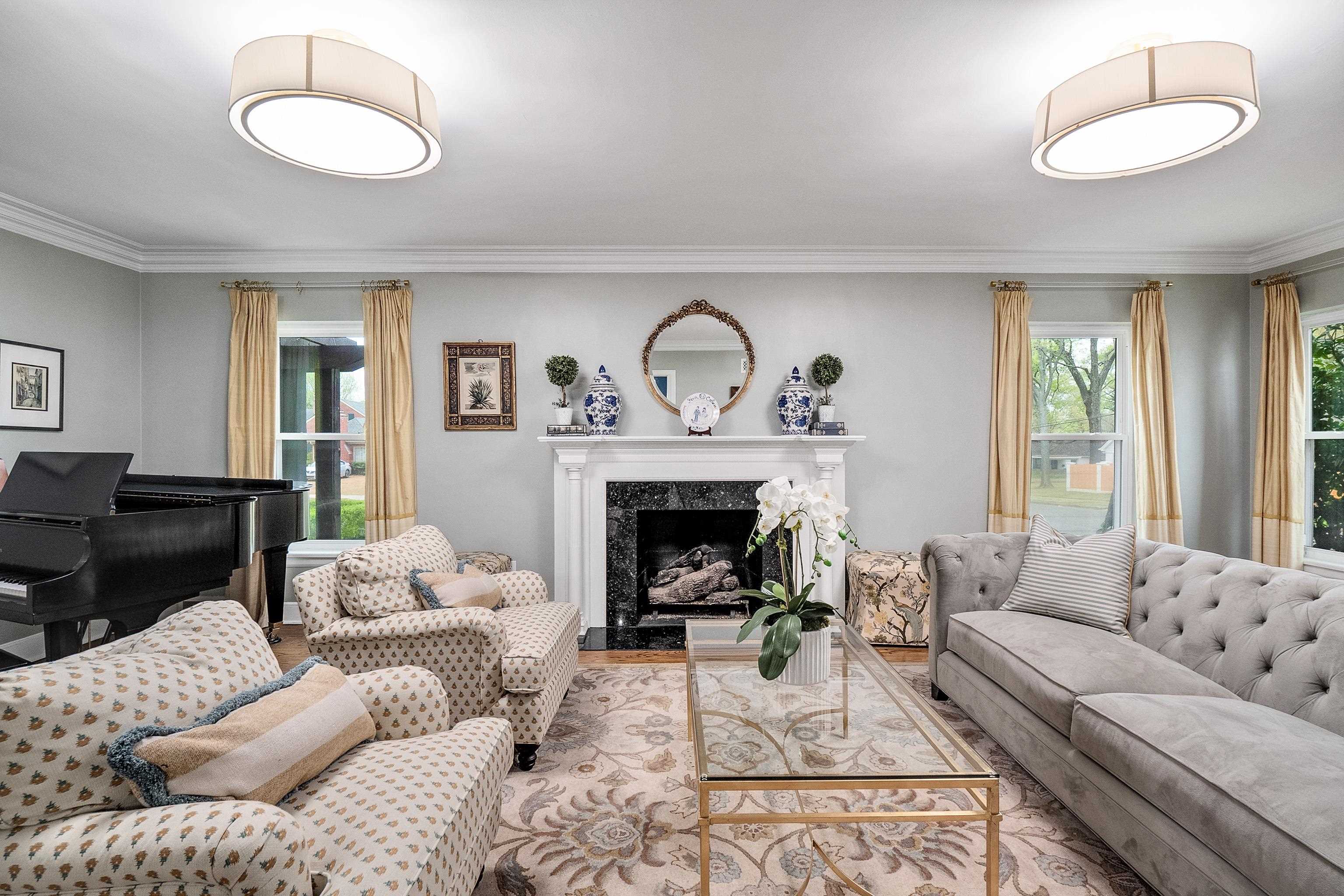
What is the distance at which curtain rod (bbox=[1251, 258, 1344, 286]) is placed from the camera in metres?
3.83

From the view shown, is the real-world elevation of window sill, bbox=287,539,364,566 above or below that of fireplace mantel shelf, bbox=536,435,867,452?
below

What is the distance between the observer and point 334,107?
196cm

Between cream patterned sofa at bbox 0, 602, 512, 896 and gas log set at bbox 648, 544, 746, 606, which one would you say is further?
gas log set at bbox 648, 544, 746, 606

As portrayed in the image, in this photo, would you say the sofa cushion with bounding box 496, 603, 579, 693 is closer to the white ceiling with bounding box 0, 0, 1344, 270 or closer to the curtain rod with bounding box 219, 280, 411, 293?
the white ceiling with bounding box 0, 0, 1344, 270

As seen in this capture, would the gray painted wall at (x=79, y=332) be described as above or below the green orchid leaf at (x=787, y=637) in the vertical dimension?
above

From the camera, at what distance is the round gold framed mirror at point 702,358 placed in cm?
432

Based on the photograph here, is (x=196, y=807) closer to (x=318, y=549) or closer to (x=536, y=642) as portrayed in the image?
(x=536, y=642)

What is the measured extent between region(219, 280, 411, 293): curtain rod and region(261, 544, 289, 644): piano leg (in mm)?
1830

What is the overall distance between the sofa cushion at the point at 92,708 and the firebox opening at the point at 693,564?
291 cm

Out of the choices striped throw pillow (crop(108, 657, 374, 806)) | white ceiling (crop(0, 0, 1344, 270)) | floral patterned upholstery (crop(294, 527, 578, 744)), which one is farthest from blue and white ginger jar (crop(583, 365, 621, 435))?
striped throw pillow (crop(108, 657, 374, 806))

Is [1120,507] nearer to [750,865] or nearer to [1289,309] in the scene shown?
[1289,309]

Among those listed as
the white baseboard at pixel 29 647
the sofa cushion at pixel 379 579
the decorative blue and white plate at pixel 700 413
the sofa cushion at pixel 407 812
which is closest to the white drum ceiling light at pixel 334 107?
the sofa cushion at pixel 379 579

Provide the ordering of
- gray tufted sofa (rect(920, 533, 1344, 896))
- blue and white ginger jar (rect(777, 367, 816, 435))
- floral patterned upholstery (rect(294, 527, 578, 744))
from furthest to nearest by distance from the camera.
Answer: blue and white ginger jar (rect(777, 367, 816, 435)) < floral patterned upholstery (rect(294, 527, 578, 744)) < gray tufted sofa (rect(920, 533, 1344, 896))

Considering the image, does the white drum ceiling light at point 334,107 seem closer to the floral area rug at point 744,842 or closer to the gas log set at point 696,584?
the floral area rug at point 744,842
